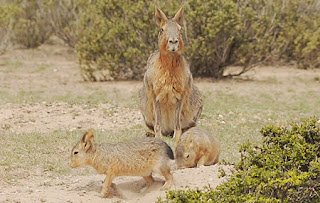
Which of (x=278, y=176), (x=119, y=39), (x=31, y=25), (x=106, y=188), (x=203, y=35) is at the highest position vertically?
(x=278, y=176)

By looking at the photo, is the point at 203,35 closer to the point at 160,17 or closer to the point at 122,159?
the point at 160,17

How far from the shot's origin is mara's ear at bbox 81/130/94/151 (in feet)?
17.9

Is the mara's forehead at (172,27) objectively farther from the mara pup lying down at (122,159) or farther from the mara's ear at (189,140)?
the mara pup lying down at (122,159)

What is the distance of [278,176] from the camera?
171 inches

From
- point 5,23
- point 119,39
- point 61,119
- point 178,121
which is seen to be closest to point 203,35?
point 119,39

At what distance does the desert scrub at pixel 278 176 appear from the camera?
165 inches

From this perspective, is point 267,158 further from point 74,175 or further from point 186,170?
point 74,175

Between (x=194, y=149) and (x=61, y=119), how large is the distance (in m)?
4.03

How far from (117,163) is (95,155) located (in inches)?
9.2

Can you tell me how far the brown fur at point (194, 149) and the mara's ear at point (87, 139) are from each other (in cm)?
124

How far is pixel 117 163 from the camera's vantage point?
5.54 m

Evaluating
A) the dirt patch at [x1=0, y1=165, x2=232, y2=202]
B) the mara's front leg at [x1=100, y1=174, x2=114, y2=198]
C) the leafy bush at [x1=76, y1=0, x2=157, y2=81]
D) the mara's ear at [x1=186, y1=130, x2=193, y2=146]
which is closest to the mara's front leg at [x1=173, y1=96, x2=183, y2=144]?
the mara's ear at [x1=186, y1=130, x2=193, y2=146]

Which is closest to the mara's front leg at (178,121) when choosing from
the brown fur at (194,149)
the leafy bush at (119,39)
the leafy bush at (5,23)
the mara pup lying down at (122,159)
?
the brown fur at (194,149)

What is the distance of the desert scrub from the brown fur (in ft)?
4.93
